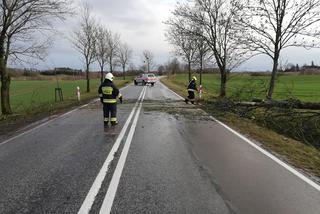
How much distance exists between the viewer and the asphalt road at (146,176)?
4.47 metres

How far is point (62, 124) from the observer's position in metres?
12.0

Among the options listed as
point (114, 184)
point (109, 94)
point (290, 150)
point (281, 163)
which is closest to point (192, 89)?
point (109, 94)

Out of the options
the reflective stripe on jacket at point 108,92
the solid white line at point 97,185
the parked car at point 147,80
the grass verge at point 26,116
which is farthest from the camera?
the parked car at point 147,80

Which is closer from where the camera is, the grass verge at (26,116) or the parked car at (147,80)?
the grass verge at (26,116)

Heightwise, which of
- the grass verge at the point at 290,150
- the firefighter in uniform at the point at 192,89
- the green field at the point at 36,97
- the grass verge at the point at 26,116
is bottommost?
the green field at the point at 36,97

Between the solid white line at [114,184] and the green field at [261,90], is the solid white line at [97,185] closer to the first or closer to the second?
the solid white line at [114,184]

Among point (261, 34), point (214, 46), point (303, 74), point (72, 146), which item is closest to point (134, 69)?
point (303, 74)

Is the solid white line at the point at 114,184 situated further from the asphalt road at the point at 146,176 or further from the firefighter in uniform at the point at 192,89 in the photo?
the firefighter in uniform at the point at 192,89

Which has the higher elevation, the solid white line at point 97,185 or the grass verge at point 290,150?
the solid white line at point 97,185

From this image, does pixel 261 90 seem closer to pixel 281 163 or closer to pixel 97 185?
pixel 281 163

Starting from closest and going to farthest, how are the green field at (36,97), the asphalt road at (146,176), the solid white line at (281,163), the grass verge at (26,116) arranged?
the asphalt road at (146,176) → the solid white line at (281,163) → the grass verge at (26,116) → the green field at (36,97)

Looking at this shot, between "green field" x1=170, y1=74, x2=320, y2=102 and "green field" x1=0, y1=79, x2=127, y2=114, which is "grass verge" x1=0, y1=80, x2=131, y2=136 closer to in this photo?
"green field" x1=0, y1=79, x2=127, y2=114

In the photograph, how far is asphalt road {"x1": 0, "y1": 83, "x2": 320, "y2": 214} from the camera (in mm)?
4469

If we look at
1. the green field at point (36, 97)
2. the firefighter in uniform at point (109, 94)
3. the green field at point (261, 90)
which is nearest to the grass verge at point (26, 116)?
the green field at point (36, 97)
